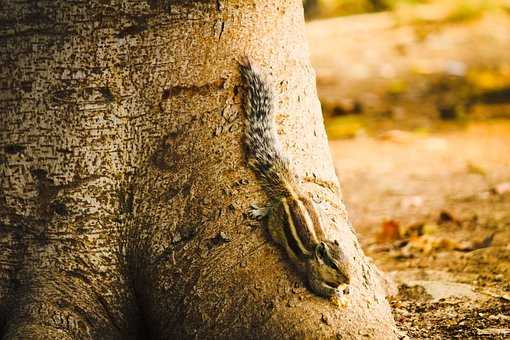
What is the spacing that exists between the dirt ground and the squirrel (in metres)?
0.51

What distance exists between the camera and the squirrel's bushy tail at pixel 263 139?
87.2 inches

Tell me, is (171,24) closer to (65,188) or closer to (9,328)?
(65,188)

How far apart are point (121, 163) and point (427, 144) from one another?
380 centimetres

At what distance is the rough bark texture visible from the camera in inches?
87.7

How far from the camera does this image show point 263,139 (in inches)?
89.0

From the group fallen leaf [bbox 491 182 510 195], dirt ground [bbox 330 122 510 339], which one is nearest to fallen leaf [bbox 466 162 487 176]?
A: dirt ground [bbox 330 122 510 339]

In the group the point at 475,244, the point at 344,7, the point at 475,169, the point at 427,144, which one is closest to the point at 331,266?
the point at 475,244

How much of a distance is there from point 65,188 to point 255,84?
56 cm

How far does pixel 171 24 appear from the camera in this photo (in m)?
2.25

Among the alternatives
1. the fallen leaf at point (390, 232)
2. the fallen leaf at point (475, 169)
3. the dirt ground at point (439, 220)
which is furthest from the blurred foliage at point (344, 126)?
the fallen leaf at point (390, 232)

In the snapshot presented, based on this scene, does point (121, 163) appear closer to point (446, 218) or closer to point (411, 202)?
point (446, 218)

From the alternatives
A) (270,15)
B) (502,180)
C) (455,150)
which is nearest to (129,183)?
(270,15)

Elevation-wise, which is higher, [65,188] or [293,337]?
[65,188]

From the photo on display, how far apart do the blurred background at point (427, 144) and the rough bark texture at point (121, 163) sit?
28.4 inches
